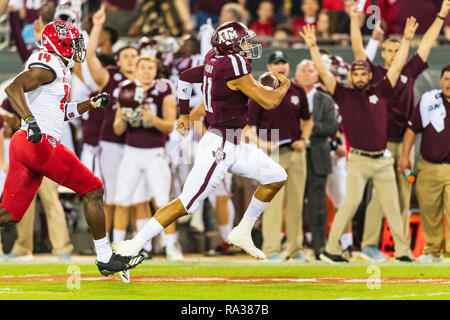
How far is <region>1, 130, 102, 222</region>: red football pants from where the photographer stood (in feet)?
25.4

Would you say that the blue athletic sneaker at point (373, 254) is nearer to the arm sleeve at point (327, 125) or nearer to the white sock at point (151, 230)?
the arm sleeve at point (327, 125)

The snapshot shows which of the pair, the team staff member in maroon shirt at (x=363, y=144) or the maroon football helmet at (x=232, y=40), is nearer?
the maroon football helmet at (x=232, y=40)

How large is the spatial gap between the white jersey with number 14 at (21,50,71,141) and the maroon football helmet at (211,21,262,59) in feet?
4.37

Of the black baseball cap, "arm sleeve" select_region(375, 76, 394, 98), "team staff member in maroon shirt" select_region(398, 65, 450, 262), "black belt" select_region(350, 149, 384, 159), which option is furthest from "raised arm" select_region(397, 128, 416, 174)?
the black baseball cap

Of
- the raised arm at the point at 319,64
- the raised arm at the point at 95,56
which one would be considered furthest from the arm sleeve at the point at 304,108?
the raised arm at the point at 95,56

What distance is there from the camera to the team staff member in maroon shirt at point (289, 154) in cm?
1088

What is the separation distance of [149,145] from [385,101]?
273 cm

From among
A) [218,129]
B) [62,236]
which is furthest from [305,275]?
[62,236]

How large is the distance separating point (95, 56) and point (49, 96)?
144 inches

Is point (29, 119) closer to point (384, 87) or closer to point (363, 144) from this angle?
point (363, 144)

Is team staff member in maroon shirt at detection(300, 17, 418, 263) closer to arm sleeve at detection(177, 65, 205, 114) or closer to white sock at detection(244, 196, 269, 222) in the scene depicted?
white sock at detection(244, 196, 269, 222)

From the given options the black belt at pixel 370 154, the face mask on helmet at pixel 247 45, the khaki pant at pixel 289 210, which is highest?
the face mask on helmet at pixel 247 45

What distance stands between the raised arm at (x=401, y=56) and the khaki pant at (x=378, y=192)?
0.96 meters
